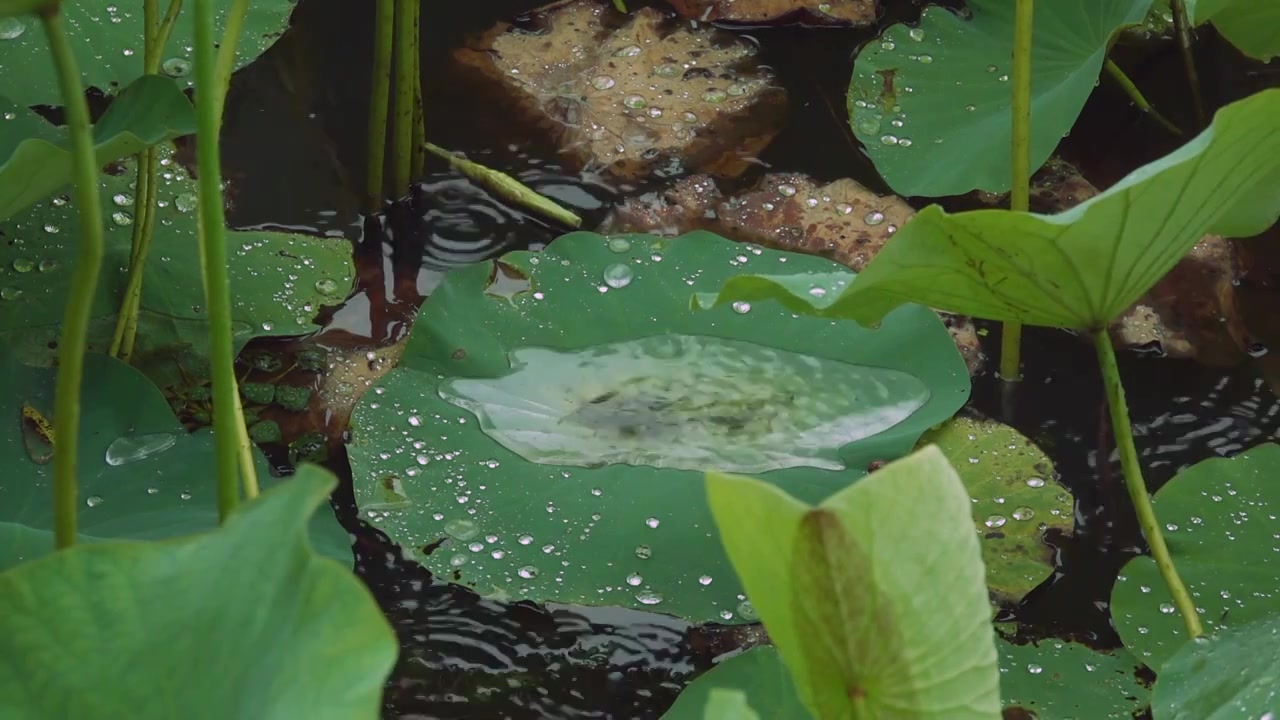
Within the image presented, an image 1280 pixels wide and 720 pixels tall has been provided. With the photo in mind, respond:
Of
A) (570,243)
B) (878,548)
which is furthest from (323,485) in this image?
(570,243)

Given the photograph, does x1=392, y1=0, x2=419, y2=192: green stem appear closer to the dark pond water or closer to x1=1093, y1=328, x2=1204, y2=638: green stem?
the dark pond water

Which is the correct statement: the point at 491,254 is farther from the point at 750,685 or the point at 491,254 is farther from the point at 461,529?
the point at 750,685

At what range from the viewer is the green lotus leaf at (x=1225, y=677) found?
26.4 inches

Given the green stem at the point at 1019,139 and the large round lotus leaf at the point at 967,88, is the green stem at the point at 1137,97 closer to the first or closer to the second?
the large round lotus leaf at the point at 967,88

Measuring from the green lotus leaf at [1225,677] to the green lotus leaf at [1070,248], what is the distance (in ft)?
0.78

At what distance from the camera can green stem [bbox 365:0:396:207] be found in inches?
53.9

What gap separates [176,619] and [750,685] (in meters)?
0.48

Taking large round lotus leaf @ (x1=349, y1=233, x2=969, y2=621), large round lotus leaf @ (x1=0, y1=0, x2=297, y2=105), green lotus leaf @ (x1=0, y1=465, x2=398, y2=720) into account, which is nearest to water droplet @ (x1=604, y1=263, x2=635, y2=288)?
large round lotus leaf @ (x1=349, y1=233, x2=969, y2=621)

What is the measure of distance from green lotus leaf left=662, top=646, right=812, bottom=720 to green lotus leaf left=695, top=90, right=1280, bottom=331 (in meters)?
0.26

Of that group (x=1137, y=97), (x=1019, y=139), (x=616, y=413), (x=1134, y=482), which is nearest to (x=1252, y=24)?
(x=1137, y=97)

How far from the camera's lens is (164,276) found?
1.28 metres

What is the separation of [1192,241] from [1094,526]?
470mm

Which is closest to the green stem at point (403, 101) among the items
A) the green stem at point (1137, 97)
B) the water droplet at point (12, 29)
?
the water droplet at point (12, 29)

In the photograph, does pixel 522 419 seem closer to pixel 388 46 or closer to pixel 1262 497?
pixel 388 46
